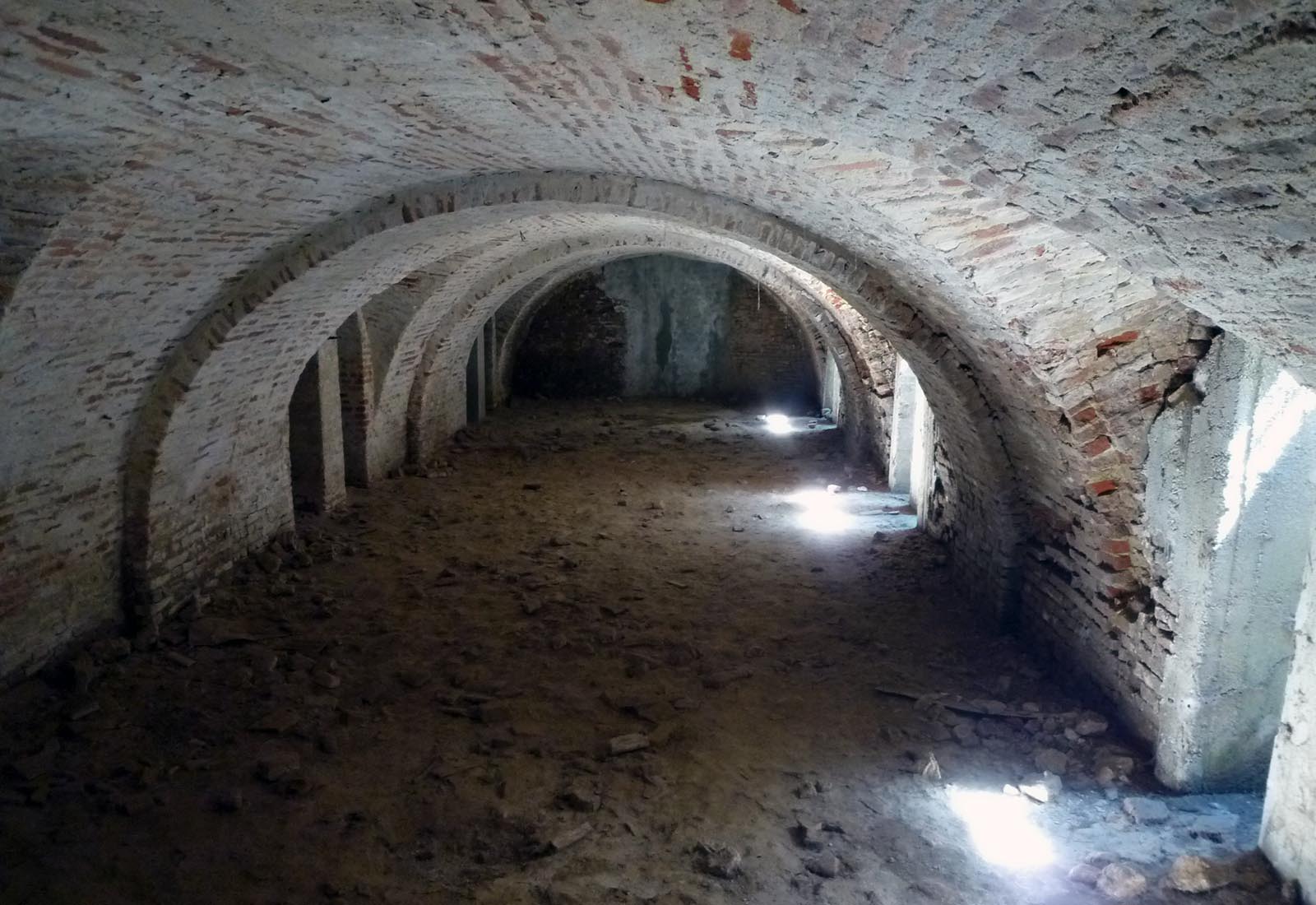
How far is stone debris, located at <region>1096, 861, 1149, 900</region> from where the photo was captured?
11.7 ft

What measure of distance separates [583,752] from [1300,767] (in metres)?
3.20

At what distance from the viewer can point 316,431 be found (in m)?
8.77

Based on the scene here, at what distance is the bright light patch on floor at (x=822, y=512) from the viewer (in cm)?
922

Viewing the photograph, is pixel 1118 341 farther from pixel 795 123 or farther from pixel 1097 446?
pixel 795 123

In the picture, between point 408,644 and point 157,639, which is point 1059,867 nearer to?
point 408,644

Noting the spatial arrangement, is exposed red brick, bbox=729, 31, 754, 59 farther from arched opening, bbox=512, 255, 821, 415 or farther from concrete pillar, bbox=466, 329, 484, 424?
arched opening, bbox=512, 255, 821, 415

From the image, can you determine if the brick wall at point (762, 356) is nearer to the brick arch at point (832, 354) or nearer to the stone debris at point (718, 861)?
the brick arch at point (832, 354)

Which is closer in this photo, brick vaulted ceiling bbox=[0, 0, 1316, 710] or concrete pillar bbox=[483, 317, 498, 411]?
brick vaulted ceiling bbox=[0, 0, 1316, 710]

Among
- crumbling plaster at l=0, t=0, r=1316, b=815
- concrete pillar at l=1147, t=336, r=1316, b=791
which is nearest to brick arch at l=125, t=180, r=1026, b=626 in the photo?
crumbling plaster at l=0, t=0, r=1316, b=815

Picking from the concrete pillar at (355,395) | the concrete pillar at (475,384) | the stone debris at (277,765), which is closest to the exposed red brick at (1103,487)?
the stone debris at (277,765)

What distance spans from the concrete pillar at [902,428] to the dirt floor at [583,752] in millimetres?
2376

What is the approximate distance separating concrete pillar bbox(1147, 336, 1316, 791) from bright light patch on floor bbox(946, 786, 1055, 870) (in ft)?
2.48

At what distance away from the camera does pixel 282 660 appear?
5840 mm

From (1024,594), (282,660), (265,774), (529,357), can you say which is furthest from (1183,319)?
(529,357)
